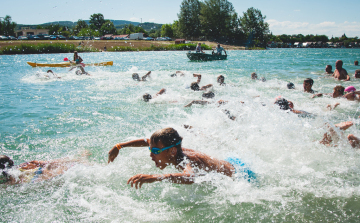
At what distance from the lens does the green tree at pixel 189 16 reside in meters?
96.2

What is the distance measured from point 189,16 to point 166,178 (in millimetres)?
100845

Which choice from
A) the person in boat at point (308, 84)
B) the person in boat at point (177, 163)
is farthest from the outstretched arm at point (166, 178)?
the person in boat at point (308, 84)

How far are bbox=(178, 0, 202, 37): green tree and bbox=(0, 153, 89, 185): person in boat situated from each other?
9793cm

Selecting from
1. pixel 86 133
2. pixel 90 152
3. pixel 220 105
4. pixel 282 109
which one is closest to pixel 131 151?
pixel 90 152

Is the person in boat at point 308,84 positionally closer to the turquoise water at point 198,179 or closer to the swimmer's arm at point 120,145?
the turquoise water at point 198,179

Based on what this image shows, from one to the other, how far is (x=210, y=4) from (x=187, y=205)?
321 ft

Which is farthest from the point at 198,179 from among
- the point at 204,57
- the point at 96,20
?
the point at 96,20

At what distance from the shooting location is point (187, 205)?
11.5 feet

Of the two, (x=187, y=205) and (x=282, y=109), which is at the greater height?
(x=282, y=109)

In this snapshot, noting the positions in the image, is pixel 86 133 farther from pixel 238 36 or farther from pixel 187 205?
pixel 238 36

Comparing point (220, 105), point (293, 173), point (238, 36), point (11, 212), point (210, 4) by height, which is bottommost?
point (11, 212)

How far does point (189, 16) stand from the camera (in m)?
96.2

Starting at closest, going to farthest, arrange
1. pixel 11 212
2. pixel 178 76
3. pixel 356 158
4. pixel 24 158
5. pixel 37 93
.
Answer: pixel 11 212 → pixel 356 158 → pixel 24 158 → pixel 37 93 → pixel 178 76

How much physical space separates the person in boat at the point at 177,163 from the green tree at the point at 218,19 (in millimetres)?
94037
